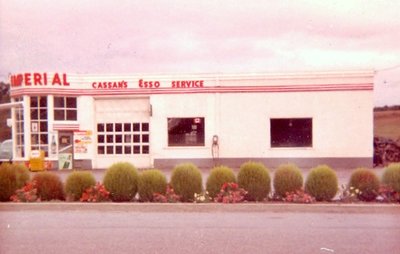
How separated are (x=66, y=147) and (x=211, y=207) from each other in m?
18.5

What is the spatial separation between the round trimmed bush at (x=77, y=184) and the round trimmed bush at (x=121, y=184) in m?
0.42

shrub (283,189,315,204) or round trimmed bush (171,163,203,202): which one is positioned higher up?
round trimmed bush (171,163,203,202)

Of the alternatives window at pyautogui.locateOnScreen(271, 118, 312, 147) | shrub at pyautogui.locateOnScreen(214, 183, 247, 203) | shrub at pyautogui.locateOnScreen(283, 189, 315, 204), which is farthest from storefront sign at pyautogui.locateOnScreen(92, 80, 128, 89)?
shrub at pyautogui.locateOnScreen(283, 189, 315, 204)

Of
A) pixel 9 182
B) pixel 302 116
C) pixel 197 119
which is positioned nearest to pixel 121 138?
pixel 197 119

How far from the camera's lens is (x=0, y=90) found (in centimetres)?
5488

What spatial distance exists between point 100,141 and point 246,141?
7.51 m

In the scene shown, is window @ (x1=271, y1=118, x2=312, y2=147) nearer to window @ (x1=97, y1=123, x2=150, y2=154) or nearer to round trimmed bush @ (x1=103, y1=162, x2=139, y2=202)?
window @ (x1=97, y1=123, x2=150, y2=154)

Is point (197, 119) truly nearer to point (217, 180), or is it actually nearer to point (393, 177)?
point (217, 180)

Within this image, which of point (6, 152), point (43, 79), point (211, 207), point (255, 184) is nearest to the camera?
point (211, 207)

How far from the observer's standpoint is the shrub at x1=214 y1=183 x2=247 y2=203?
540 inches

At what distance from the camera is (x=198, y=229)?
35.5 ft

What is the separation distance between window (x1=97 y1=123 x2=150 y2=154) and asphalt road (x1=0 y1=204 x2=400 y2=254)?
56.2 feet

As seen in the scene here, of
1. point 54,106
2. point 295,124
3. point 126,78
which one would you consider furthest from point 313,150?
point 54,106

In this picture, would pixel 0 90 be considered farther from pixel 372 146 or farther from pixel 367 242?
pixel 367 242
